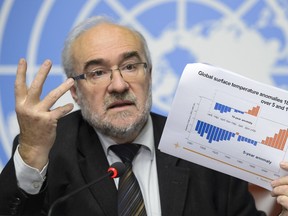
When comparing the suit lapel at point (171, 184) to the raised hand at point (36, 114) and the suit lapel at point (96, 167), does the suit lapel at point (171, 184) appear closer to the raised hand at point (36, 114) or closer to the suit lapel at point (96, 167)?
the suit lapel at point (96, 167)

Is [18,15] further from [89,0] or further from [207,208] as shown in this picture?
[207,208]

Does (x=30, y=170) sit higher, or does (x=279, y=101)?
(x=279, y=101)

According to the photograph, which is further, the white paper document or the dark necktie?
the dark necktie

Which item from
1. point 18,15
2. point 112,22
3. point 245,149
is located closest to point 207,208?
point 245,149

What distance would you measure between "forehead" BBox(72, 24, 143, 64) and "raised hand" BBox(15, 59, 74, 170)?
397 mm

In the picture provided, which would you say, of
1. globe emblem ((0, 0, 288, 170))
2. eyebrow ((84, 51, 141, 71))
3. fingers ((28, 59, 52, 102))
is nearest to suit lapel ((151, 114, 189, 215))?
eyebrow ((84, 51, 141, 71))

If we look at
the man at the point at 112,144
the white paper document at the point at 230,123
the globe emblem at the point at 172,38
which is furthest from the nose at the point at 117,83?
the globe emblem at the point at 172,38

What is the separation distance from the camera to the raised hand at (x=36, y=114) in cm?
159

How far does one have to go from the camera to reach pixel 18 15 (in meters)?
2.86

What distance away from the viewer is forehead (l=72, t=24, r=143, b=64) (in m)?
2.00

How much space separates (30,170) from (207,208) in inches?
30.8

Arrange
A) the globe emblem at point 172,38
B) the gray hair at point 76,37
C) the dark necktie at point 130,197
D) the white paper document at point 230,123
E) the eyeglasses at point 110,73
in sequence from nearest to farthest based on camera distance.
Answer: the white paper document at point 230,123, the dark necktie at point 130,197, the eyeglasses at point 110,73, the gray hair at point 76,37, the globe emblem at point 172,38

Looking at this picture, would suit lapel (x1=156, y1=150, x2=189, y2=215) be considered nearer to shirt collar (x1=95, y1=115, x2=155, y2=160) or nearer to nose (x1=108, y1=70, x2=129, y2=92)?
shirt collar (x1=95, y1=115, x2=155, y2=160)

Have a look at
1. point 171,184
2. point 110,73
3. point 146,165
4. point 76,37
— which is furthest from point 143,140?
point 76,37
